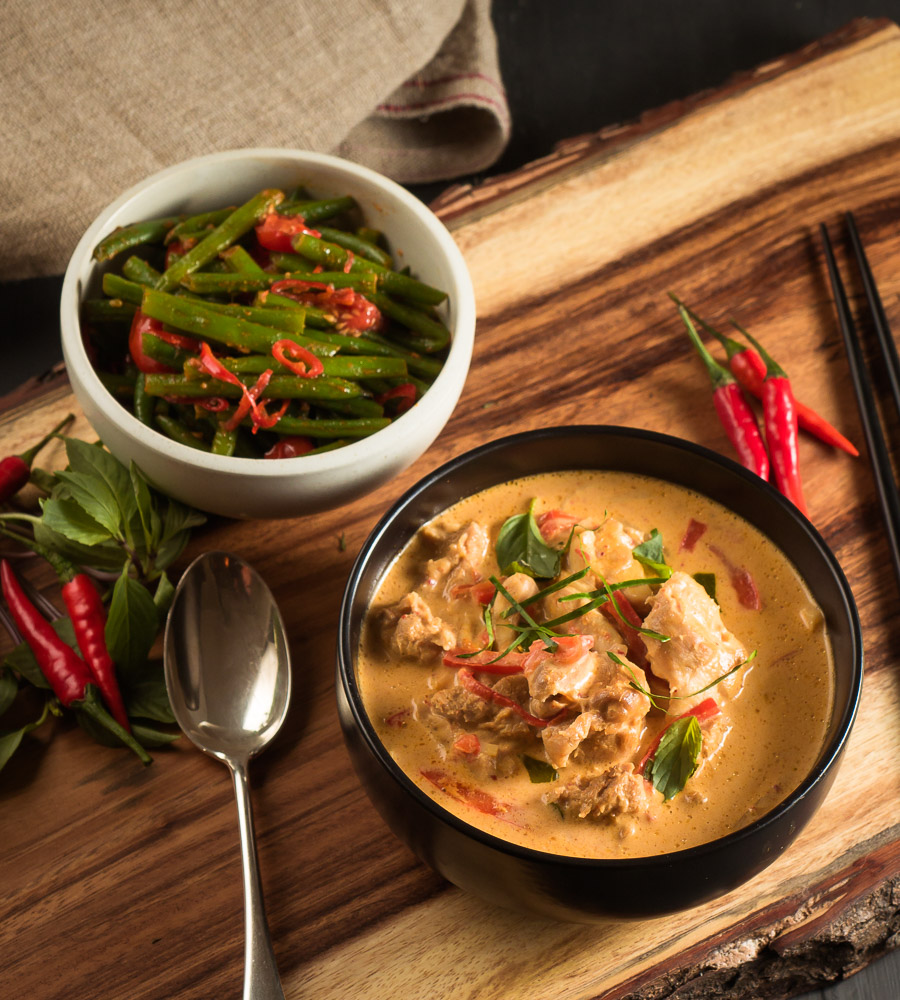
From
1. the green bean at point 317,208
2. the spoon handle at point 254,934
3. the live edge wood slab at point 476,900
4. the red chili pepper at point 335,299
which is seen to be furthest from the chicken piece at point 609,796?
the green bean at point 317,208

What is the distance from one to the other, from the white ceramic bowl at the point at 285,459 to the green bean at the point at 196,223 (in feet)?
0.31

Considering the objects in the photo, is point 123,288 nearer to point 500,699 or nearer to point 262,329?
point 262,329

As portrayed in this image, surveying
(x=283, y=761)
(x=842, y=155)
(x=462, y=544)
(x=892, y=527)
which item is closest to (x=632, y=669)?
(x=462, y=544)

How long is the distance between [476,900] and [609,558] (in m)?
0.87

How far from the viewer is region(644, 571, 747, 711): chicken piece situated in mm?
2297

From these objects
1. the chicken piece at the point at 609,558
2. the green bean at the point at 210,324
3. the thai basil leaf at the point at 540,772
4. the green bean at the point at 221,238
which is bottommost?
the thai basil leaf at the point at 540,772

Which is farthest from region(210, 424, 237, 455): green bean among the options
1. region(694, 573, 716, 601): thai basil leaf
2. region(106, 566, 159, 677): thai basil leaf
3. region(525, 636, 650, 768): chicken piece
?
region(694, 573, 716, 601): thai basil leaf

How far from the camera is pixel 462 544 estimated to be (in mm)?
2609

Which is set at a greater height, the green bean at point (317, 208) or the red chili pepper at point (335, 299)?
the green bean at point (317, 208)

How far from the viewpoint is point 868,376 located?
332cm

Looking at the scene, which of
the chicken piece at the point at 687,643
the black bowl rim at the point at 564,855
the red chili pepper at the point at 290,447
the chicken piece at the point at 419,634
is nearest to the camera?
the black bowl rim at the point at 564,855

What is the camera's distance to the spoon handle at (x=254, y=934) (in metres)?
2.24

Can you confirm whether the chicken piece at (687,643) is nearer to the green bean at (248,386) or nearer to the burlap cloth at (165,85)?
the green bean at (248,386)

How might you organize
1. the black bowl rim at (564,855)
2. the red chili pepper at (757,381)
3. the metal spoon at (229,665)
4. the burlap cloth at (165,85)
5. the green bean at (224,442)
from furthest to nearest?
1. the burlap cloth at (165,85)
2. the red chili pepper at (757,381)
3. the green bean at (224,442)
4. the metal spoon at (229,665)
5. the black bowl rim at (564,855)
